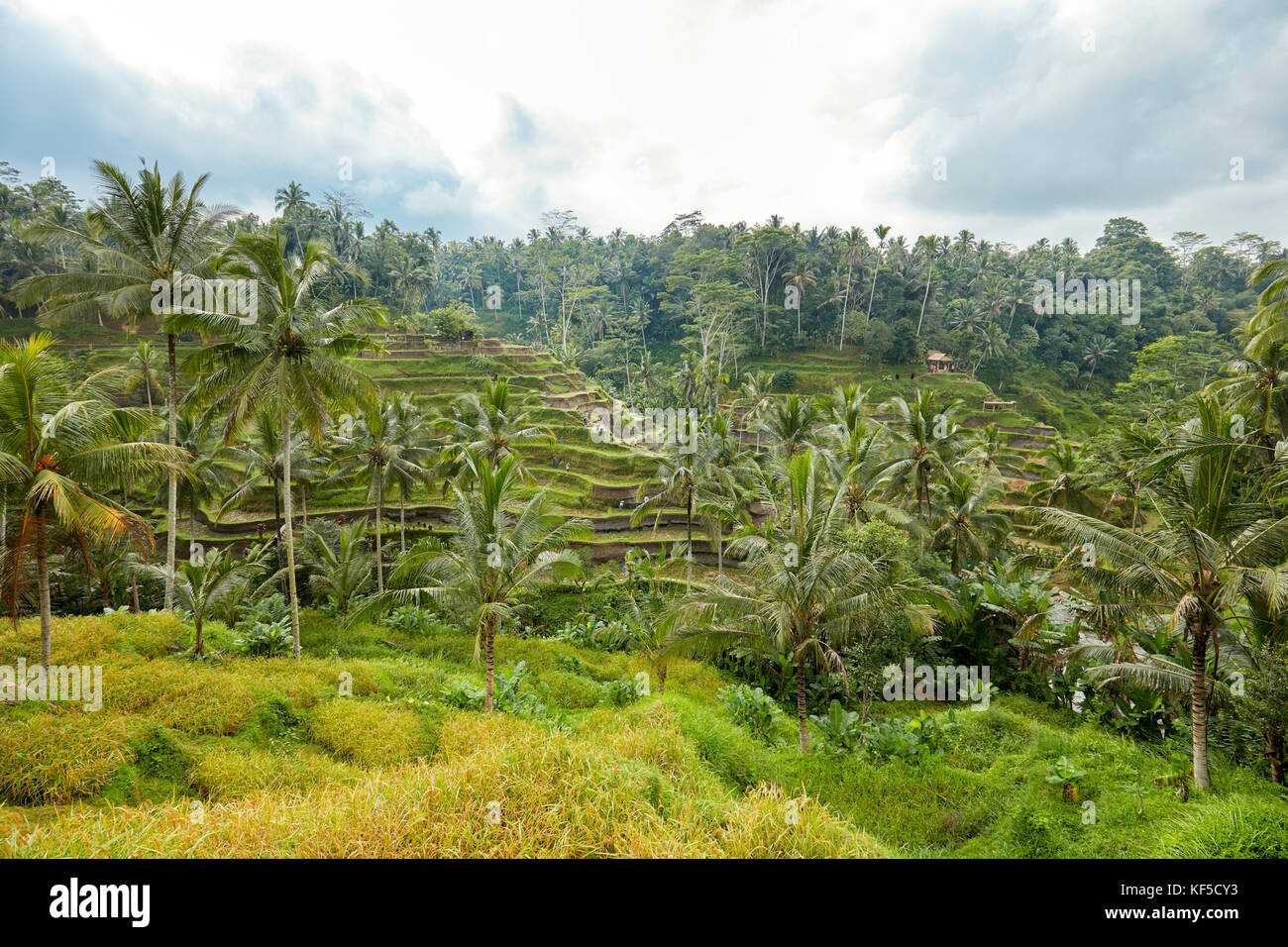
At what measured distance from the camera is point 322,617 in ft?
56.7

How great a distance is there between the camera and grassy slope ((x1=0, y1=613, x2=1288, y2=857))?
12.9 ft

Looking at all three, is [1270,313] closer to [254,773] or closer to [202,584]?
[254,773]

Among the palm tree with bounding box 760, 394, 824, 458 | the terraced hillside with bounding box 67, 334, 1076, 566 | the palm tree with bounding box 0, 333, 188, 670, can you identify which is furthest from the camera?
the terraced hillside with bounding box 67, 334, 1076, 566

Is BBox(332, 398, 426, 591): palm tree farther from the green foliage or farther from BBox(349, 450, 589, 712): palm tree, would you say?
the green foliage

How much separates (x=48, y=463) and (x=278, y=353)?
4463 mm

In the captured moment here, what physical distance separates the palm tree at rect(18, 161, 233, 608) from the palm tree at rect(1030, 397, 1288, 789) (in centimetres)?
1834

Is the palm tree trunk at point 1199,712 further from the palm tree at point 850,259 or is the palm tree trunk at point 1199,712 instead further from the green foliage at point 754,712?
the palm tree at point 850,259

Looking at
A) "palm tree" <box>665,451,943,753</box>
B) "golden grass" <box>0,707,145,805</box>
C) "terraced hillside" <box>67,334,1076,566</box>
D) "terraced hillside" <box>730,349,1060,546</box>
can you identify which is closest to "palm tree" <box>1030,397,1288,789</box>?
"palm tree" <box>665,451,943,753</box>

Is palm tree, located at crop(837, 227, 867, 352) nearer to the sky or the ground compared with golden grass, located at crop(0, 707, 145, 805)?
nearer to the sky

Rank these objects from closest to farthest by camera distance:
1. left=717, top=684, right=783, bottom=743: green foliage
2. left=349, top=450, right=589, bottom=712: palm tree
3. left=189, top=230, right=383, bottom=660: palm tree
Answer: left=349, top=450, right=589, bottom=712: palm tree < left=189, top=230, right=383, bottom=660: palm tree < left=717, top=684, right=783, bottom=743: green foliage

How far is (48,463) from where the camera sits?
25.0 feet

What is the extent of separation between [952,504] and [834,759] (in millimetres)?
14052
